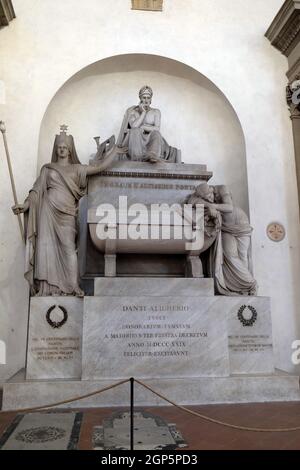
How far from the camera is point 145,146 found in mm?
6613

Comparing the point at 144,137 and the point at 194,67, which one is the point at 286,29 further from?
the point at 144,137

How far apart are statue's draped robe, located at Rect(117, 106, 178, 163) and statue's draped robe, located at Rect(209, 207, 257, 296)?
1.43 meters

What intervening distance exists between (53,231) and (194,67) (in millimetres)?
4273

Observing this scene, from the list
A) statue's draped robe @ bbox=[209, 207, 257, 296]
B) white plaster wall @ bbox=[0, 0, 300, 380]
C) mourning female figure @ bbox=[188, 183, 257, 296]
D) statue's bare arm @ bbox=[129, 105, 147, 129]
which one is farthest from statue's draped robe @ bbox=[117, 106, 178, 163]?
white plaster wall @ bbox=[0, 0, 300, 380]

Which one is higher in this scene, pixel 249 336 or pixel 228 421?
pixel 249 336

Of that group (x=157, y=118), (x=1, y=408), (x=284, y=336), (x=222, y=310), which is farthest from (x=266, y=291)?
(x=1, y=408)

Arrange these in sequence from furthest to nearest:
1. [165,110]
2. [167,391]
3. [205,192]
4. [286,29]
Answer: [165,110] → [286,29] → [205,192] → [167,391]

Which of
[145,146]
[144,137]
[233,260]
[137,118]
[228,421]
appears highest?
[137,118]

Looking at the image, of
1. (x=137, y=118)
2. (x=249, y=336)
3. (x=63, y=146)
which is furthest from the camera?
(x=137, y=118)

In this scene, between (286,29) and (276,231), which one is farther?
(286,29)

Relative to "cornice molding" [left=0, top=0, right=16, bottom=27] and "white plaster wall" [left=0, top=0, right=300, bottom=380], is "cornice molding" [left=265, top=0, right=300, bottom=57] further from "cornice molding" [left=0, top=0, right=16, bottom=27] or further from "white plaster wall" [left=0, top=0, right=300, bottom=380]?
"cornice molding" [left=0, top=0, right=16, bottom=27]

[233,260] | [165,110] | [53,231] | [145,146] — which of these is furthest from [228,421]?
[165,110]

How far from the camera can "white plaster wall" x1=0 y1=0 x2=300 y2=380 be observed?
687 centimetres

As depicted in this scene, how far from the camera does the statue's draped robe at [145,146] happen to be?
639 centimetres
